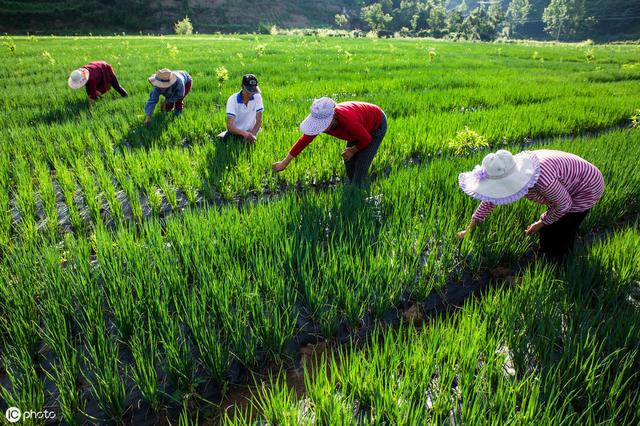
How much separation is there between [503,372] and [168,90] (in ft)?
17.7

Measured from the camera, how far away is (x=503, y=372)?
56.5 inches

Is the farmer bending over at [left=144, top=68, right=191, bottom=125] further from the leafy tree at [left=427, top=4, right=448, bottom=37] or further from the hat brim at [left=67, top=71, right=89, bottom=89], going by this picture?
the leafy tree at [left=427, top=4, right=448, bottom=37]

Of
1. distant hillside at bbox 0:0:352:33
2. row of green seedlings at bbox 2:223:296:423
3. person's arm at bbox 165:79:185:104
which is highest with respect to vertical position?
distant hillside at bbox 0:0:352:33

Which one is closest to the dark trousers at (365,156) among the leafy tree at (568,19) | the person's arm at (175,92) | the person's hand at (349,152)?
the person's hand at (349,152)

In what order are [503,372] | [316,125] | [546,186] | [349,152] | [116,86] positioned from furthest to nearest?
1. [116,86]
2. [349,152]
3. [316,125]
4. [546,186]
5. [503,372]

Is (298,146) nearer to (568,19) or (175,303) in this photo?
(175,303)

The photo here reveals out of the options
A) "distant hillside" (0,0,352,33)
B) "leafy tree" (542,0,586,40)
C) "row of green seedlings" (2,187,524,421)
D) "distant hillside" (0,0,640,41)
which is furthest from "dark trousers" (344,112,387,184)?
"leafy tree" (542,0,586,40)

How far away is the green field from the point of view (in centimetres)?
140

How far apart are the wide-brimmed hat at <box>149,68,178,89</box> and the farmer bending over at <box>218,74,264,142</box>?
1.23 m

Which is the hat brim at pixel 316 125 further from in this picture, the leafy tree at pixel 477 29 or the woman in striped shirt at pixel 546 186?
the leafy tree at pixel 477 29

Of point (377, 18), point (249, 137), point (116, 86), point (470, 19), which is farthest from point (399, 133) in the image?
point (470, 19)

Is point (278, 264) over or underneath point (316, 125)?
underneath

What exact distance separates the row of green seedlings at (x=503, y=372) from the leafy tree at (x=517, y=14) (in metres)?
91.1

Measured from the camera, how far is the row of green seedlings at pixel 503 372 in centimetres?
126
